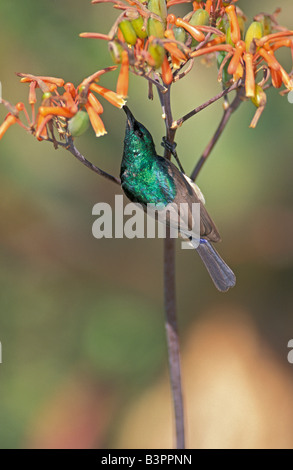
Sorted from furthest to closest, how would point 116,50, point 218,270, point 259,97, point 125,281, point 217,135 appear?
point 125,281, point 218,270, point 217,135, point 259,97, point 116,50

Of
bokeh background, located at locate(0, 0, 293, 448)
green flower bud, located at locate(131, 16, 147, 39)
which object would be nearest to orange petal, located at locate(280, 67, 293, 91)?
green flower bud, located at locate(131, 16, 147, 39)

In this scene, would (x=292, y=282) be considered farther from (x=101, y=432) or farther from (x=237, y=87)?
(x=237, y=87)

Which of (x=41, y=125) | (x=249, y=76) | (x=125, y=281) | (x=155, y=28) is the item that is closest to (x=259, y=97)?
(x=249, y=76)

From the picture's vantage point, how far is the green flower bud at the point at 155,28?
1.29m

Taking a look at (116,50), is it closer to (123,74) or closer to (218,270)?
(123,74)

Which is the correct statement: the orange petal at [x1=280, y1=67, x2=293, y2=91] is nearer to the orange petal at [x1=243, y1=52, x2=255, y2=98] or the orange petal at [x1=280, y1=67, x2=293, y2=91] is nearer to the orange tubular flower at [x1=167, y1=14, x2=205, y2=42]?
the orange petal at [x1=243, y1=52, x2=255, y2=98]

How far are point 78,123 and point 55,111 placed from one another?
56 mm

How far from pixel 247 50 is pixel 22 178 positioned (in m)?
1.48

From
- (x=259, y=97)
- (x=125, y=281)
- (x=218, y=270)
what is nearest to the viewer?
(x=259, y=97)

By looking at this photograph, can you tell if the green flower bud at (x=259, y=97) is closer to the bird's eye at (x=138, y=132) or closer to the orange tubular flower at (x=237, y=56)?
the orange tubular flower at (x=237, y=56)

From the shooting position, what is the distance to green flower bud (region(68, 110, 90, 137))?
4.34 feet

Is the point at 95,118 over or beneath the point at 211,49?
beneath

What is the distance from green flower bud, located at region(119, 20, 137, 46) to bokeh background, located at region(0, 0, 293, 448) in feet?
4.38

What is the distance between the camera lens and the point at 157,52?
4.17ft
